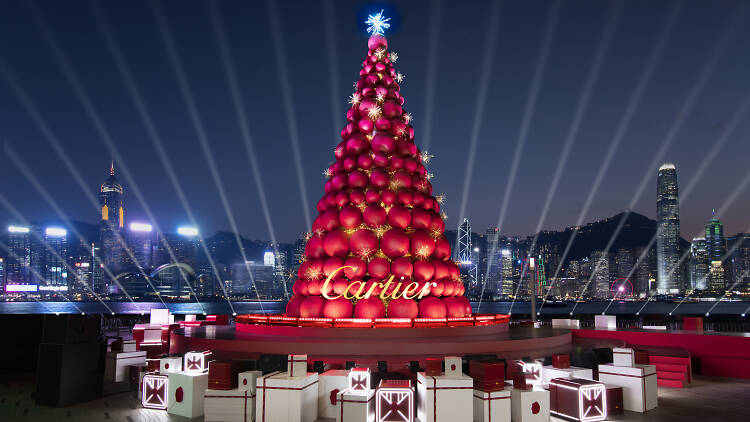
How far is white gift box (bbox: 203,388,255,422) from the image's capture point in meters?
6.45

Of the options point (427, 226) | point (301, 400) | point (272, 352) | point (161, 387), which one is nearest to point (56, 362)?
point (161, 387)

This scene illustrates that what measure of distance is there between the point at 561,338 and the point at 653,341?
93.8 inches

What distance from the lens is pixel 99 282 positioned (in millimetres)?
150875

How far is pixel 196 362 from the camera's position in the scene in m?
7.13

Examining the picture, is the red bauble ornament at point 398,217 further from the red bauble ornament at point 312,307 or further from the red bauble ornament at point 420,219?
the red bauble ornament at point 312,307

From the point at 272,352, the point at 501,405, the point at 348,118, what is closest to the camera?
the point at 501,405

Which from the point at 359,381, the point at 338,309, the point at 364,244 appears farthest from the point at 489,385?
the point at 364,244

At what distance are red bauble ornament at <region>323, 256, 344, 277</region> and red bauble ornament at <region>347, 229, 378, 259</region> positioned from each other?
393 mm

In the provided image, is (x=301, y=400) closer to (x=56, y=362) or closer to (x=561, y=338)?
(x=56, y=362)

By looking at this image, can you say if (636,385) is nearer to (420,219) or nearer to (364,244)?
(420,219)

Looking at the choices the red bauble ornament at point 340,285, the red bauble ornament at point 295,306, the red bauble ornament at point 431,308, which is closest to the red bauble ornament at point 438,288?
the red bauble ornament at point 431,308

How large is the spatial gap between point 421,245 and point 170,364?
231 inches

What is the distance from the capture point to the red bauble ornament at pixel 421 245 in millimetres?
11375

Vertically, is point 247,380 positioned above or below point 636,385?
above
